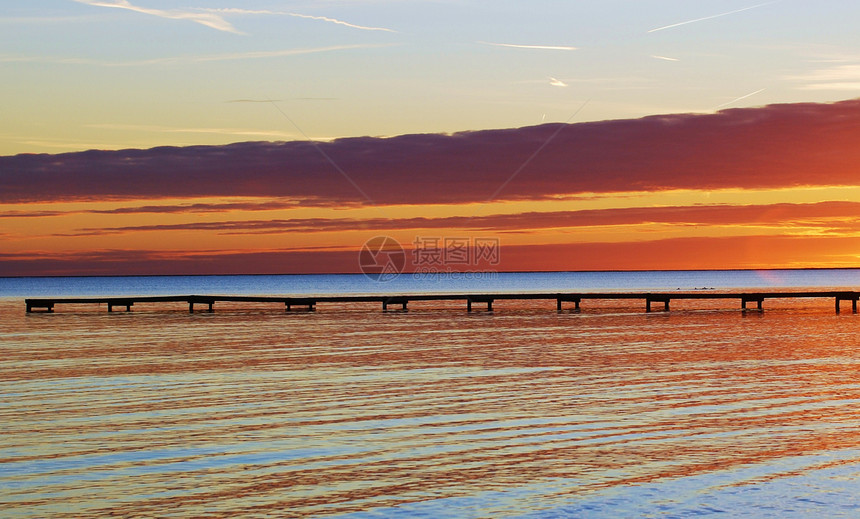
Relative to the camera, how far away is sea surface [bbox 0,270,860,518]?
36.7ft

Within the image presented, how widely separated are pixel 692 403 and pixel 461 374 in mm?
7312

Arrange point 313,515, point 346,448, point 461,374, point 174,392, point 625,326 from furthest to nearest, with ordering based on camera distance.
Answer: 1. point 625,326
2. point 461,374
3. point 174,392
4. point 346,448
5. point 313,515

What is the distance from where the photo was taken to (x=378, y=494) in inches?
449

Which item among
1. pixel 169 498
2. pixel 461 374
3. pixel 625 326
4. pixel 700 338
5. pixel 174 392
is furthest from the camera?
pixel 625 326

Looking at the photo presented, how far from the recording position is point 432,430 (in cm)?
1578

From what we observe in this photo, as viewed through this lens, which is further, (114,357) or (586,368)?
(114,357)

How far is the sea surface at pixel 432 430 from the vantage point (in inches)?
440

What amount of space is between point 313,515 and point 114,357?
2149 centimetres

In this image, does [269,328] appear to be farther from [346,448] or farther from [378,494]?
[378,494]

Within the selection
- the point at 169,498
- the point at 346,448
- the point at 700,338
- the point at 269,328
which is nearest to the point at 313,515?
the point at 169,498

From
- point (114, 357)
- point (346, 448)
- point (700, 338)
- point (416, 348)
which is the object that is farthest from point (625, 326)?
point (346, 448)

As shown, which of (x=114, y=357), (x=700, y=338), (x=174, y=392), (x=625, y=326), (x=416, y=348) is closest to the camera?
(x=174, y=392)

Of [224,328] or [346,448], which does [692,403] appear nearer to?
[346,448]

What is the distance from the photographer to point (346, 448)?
562 inches
